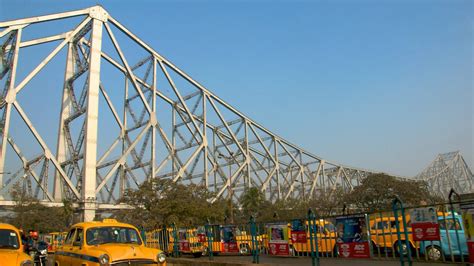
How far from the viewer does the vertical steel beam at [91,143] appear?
3919cm

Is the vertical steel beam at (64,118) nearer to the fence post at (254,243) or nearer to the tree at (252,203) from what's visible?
the tree at (252,203)

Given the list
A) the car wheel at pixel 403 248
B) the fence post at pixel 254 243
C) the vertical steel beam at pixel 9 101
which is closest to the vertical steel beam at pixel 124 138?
the vertical steel beam at pixel 9 101

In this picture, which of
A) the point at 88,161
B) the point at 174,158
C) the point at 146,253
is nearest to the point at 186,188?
the point at 88,161

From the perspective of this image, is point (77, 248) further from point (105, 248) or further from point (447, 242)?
point (447, 242)

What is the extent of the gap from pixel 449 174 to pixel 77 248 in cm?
16805

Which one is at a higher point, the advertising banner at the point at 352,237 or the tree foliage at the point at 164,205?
the tree foliage at the point at 164,205

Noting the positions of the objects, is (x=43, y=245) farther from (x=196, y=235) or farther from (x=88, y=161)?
(x=88, y=161)

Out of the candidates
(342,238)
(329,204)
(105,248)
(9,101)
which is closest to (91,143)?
(9,101)

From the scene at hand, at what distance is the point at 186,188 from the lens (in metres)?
38.3

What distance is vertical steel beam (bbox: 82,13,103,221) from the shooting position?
3919cm

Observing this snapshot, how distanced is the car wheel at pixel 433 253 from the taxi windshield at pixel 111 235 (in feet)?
21.6

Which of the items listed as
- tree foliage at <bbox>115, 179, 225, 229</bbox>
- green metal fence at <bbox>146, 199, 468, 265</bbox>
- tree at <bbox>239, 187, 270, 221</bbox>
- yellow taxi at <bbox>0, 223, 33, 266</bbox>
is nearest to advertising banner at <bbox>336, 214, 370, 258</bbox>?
green metal fence at <bbox>146, 199, 468, 265</bbox>

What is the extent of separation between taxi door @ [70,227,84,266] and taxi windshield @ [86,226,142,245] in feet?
0.76

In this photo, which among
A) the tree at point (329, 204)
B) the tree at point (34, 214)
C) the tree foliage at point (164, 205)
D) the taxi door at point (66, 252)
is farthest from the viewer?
the tree at point (329, 204)
